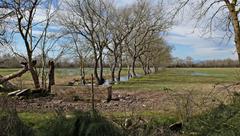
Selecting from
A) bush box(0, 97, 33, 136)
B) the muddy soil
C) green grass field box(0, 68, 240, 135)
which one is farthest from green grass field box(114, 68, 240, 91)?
bush box(0, 97, 33, 136)

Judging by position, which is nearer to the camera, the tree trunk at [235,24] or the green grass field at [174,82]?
the tree trunk at [235,24]

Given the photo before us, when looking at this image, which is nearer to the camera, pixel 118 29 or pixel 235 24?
pixel 235 24

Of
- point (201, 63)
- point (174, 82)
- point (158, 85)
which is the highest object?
point (201, 63)

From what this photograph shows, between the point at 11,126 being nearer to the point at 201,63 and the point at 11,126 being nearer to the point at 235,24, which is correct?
the point at 235,24

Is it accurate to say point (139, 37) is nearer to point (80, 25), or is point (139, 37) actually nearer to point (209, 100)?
point (80, 25)

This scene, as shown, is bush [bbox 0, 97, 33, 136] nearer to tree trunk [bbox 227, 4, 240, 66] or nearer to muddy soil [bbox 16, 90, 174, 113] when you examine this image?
muddy soil [bbox 16, 90, 174, 113]

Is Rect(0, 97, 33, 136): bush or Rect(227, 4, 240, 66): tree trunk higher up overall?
Rect(227, 4, 240, 66): tree trunk

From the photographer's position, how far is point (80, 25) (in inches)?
1705

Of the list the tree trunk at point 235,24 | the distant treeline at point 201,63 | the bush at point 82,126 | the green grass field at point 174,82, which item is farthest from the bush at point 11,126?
the distant treeline at point 201,63

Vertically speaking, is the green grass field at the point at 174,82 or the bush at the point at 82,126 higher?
the bush at the point at 82,126

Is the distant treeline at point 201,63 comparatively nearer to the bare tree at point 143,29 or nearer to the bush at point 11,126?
the bare tree at point 143,29

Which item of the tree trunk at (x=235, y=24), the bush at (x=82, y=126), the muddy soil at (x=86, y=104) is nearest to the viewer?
the bush at (x=82, y=126)

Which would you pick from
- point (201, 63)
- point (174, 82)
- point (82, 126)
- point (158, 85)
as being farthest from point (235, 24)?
point (201, 63)

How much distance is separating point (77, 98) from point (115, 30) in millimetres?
27530
